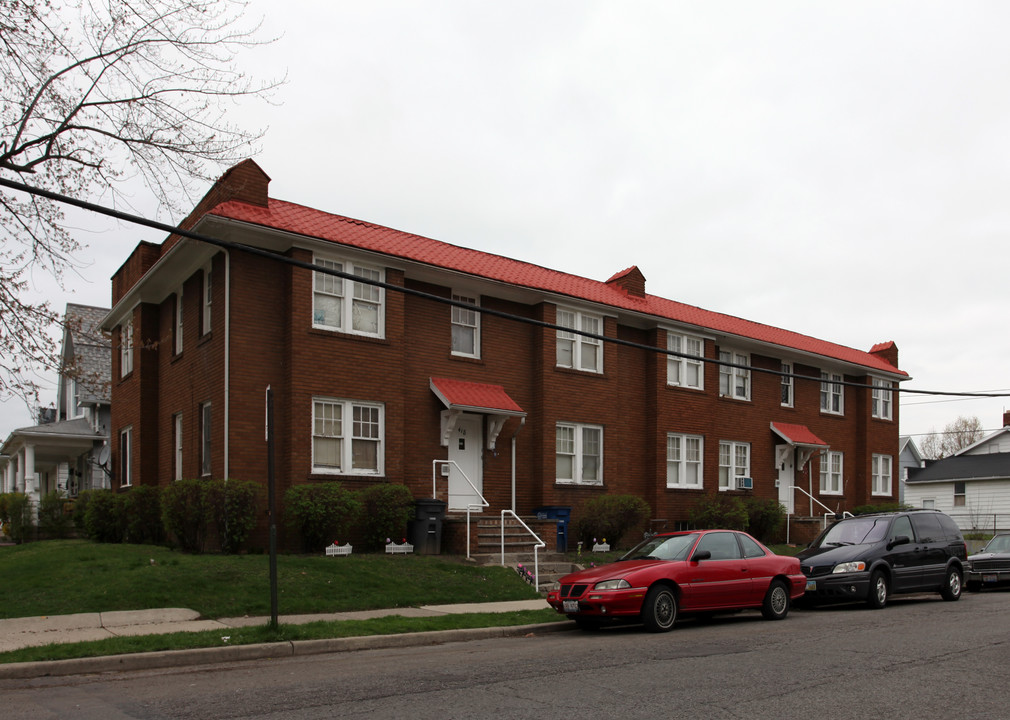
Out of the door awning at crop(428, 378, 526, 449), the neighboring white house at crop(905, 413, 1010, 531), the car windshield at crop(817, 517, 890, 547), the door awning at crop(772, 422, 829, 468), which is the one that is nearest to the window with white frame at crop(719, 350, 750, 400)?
the door awning at crop(772, 422, 829, 468)

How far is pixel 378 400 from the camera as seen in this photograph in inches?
760

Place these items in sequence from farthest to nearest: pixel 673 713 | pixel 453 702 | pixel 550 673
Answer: pixel 550 673 → pixel 453 702 → pixel 673 713

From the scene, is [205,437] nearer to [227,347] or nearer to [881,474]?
[227,347]

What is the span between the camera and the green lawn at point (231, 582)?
43.3 ft

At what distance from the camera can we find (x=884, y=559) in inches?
627

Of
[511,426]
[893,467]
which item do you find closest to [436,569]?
[511,426]

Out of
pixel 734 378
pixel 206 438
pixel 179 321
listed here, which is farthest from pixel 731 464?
pixel 179 321

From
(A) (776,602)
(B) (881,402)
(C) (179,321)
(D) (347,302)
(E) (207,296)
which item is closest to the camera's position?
(A) (776,602)

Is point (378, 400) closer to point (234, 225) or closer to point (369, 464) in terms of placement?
point (369, 464)

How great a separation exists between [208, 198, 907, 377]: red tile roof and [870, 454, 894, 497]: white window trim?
5355 millimetres

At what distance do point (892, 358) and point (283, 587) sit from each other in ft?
93.3

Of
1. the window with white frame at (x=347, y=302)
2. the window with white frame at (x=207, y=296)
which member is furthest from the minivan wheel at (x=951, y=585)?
the window with white frame at (x=207, y=296)

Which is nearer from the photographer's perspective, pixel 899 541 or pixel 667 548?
pixel 667 548

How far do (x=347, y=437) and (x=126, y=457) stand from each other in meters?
8.66
